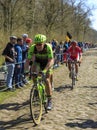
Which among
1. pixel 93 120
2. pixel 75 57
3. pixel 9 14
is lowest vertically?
pixel 93 120

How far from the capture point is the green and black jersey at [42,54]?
9.66 meters

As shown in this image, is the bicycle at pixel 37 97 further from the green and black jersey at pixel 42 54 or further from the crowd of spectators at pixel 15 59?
the crowd of spectators at pixel 15 59

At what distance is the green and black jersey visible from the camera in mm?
9656

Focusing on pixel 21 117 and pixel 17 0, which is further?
pixel 17 0

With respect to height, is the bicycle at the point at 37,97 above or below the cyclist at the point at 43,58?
below

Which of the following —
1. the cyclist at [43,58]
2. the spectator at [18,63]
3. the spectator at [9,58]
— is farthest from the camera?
the spectator at [18,63]

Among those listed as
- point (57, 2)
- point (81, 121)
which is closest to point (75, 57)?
point (81, 121)

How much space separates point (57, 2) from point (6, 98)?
40.1 meters

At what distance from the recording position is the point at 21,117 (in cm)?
961

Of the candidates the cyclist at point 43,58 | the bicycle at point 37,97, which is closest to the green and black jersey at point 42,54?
the cyclist at point 43,58

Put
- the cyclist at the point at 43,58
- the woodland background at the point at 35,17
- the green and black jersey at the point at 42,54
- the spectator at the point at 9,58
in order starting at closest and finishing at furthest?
the cyclist at the point at 43,58, the green and black jersey at the point at 42,54, the spectator at the point at 9,58, the woodland background at the point at 35,17

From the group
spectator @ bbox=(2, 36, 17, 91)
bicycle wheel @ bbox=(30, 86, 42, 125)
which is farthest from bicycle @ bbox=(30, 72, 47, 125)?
spectator @ bbox=(2, 36, 17, 91)

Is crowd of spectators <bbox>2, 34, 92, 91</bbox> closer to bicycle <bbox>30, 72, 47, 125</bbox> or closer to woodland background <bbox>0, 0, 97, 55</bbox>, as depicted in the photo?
bicycle <bbox>30, 72, 47, 125</bbox>

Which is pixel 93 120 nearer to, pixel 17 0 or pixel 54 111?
pixel 54 111
